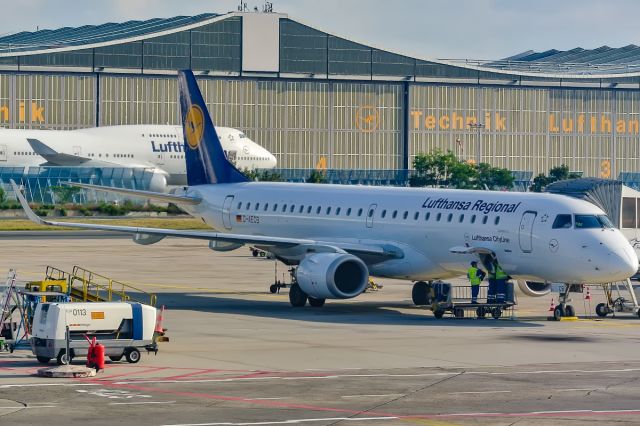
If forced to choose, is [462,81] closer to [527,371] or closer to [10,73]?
[10,73]

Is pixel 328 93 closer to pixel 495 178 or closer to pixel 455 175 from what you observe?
pixel 455 175

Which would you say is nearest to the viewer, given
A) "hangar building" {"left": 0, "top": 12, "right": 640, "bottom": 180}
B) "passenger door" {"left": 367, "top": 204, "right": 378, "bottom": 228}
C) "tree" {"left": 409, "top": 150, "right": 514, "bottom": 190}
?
"passenger door" {"left": 367, "top": 204, "right": 378, "bottom": 228}

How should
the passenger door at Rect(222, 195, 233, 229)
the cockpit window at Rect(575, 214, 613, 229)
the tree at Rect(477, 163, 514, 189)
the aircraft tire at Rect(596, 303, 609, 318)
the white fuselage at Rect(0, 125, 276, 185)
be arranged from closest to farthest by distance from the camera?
1. the cockpit window at Rect(575, 214, 613, 229)
2. the aircraft tire at Rect(596, 303, 609, 318)
3. the passenger door at Rect(222, 195, 233, 229)
4. the tree at Rect(477, 163, 514, 189)
5. the white fuselage at Rect(0, 125, 276, 185)

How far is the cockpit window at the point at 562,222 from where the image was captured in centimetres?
4060

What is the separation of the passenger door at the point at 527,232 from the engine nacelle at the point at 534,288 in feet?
13.4

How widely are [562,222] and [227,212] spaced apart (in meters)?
16.7

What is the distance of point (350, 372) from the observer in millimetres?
29594

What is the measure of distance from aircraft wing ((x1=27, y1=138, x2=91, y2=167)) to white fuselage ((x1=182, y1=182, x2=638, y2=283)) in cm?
7858

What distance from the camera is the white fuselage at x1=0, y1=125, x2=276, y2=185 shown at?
131m

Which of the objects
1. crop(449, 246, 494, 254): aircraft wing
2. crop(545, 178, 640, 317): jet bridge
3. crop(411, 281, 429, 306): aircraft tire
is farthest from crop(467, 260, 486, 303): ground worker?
crop(545, 178, 640, 317): jet bridge

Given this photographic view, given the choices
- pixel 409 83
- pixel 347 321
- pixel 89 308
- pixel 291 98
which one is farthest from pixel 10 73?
pixel 89 308

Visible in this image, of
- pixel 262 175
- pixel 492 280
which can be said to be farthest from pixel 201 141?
pixel 262 175

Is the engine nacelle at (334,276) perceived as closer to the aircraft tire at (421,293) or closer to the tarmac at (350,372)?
the tarmac at (350,372)

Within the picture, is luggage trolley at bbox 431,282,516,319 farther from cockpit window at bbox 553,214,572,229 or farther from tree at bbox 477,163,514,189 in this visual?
tree at bbox 477,163,514,189
